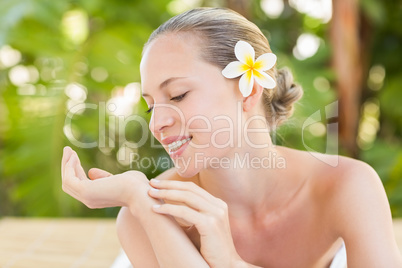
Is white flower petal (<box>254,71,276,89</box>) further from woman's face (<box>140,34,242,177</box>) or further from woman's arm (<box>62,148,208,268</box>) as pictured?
woman's arm (<box>62,148,208,268</box>)

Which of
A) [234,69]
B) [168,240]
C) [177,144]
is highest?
[234,69]

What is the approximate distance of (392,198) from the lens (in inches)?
85.8

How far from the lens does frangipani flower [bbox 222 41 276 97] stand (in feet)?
2.50

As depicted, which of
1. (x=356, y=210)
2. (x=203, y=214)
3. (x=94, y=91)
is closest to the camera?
(x=203, y=214)

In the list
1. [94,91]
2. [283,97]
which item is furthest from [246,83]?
[94,91]

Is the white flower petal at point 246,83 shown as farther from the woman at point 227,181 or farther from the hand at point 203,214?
the hand at point 203,214

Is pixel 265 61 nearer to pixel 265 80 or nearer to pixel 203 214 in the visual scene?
pixel 265 80

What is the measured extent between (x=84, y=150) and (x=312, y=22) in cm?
136

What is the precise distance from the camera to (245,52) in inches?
30.0

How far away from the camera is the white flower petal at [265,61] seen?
30.8 inches

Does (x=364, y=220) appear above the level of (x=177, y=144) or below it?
below

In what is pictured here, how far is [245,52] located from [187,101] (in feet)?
0.38

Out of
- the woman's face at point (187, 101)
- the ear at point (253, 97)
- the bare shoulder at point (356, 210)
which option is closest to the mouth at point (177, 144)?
the woman's face at point (187, 101)

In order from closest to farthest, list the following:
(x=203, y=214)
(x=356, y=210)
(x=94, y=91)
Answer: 1. (x=203, y=214)
2. (x=356, y=210)
3. (x=94, y=91)
